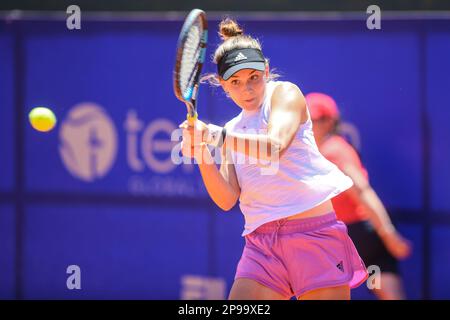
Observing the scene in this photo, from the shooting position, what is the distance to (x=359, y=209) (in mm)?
4688

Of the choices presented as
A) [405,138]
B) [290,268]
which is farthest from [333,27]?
[290,268]

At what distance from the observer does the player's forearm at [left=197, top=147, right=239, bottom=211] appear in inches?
129

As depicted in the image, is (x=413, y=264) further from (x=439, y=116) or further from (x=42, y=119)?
(x=42, y=119)

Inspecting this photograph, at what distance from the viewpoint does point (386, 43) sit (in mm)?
5270

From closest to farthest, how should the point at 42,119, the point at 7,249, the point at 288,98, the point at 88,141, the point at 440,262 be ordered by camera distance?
1. the point at 288,98
2. the point at 42,119
3. the point at 440,262
4. the point at 88,141
5. the point at 7,249

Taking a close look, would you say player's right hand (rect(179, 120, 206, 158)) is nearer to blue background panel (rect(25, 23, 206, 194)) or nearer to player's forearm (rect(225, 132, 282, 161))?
player's forearm (rect(225, 132, 282, 161))

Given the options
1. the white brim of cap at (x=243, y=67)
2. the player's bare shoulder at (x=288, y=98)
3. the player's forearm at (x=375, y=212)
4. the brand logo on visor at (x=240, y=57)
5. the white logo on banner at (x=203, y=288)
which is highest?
the brand logo on visor at (x=240, y=57)

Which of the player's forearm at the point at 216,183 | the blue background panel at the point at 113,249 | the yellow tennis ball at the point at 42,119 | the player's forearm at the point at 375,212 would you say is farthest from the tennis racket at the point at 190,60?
the blue background panel at the point at 113,249

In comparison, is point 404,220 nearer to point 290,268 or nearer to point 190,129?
→ point 290,268

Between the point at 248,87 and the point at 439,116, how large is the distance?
2339mm

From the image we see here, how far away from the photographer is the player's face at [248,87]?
3.26 meters

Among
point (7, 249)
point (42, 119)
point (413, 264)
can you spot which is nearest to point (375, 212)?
point (413, 264)

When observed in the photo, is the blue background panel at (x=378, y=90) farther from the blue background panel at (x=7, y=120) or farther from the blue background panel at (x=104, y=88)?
the blue background panel at (x=7, y=120)

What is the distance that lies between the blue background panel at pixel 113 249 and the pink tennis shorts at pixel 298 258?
85.2 inches
